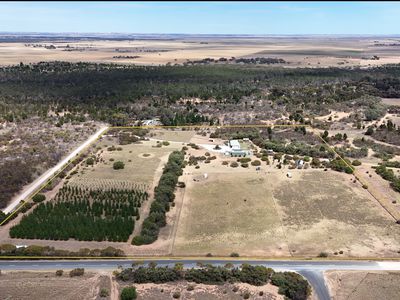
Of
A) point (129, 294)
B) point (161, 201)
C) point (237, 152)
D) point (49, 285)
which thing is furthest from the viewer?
point (237, 152)

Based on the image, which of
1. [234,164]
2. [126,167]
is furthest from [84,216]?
[234,164]

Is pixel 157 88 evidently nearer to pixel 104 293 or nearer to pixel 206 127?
pixel 206 127

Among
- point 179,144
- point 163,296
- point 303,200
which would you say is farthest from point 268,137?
point 163,296

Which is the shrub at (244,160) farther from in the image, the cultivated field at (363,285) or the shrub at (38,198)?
the cultivated field at (363,285)

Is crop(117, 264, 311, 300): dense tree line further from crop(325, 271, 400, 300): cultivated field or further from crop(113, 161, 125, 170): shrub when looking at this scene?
crop(113, 161, 125, 170): shrub

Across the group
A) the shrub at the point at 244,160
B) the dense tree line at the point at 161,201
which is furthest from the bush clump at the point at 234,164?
the dense tree line at the point at 161,201

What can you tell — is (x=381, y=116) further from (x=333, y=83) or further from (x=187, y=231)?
(x=187, y=231)
